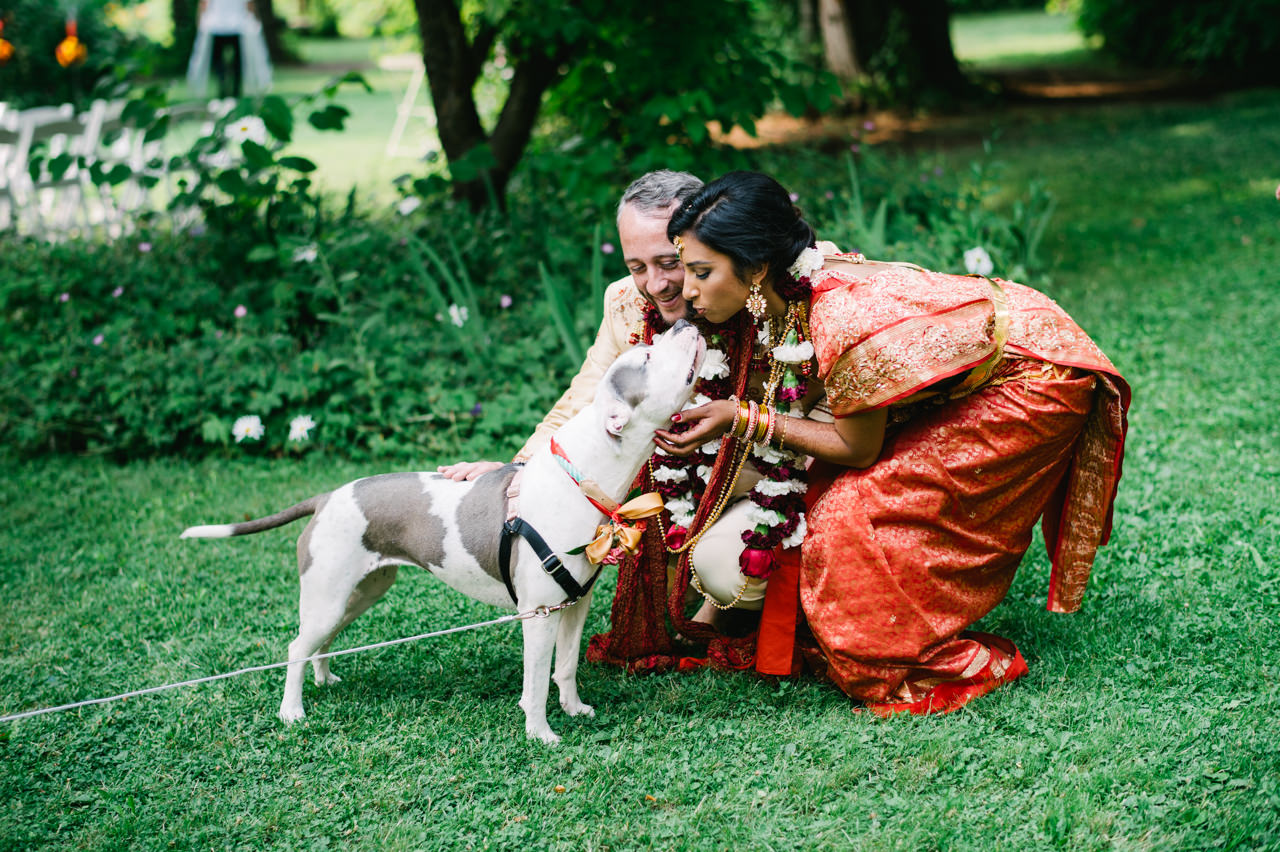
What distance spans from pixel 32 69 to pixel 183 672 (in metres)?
16.7

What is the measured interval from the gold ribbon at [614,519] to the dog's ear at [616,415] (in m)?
0.22

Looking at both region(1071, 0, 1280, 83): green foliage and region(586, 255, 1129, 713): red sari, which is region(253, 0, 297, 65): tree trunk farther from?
region(586, 255, 1129, 713): red sari

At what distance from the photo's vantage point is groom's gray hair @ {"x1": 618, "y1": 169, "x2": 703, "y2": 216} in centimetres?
330

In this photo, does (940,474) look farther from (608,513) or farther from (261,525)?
(261,525)

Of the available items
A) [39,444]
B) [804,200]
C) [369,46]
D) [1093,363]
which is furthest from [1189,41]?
[369,46]

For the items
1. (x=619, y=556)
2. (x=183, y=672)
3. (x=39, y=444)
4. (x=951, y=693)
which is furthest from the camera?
(x=39, y=444)

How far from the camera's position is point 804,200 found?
7.38 m

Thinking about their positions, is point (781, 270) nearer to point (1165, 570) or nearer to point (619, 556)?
point (619, 556)

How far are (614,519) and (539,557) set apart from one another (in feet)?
0.83

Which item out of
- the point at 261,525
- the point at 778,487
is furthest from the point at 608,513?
the point at 261,525

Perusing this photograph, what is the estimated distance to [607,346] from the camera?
12.2 feet

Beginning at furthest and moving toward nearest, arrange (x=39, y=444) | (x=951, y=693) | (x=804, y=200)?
(x=804, y=200) < (x=39, y=444) < (x=951, y=693)

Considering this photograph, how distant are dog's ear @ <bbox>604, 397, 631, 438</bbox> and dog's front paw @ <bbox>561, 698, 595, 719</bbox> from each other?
3.54 ft

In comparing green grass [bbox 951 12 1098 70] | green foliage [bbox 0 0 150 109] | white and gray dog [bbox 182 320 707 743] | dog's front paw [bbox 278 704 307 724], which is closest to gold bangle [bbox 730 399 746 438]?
white and gray dog [bbox 182 320 707 743]
